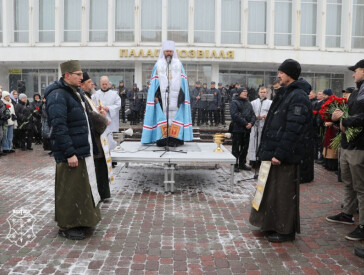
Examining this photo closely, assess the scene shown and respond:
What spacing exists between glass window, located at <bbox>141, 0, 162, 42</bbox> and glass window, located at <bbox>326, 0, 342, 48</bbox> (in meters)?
12.5

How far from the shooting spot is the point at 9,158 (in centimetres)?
1161

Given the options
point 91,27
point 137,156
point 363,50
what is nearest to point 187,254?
point 137,156

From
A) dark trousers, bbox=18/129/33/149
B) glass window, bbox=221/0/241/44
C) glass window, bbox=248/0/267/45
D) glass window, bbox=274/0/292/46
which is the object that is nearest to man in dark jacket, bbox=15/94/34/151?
dark trousers, bbox=18/129/33/149

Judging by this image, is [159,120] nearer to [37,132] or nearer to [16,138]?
[16,138]

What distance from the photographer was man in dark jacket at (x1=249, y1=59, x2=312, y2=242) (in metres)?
4.56

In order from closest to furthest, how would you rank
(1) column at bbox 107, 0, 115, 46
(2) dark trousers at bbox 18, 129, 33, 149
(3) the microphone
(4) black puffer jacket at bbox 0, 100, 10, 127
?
1. (3) the microphone
2. (4) black puffer jacket at bbox 0, 100, 10, 127
3. (2) dark trousers at bbox 18, 129, 33, 149
4. (1) column at bbox 107, 0, 115, 46

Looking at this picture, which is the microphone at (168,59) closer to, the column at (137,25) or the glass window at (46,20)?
the column at (137,25)

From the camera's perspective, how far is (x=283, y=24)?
1136 inches

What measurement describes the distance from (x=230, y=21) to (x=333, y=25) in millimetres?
7836

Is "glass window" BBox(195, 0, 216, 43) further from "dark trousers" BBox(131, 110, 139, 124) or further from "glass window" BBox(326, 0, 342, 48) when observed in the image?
"dark trousers" BBox(131, 110, 139, 124)

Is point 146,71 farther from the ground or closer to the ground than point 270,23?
closer to the ground

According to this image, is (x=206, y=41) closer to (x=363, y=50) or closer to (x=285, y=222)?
(x=363, y=50)

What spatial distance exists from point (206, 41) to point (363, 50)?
11.7 meters

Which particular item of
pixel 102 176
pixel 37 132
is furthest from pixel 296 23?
pixel 102 176
